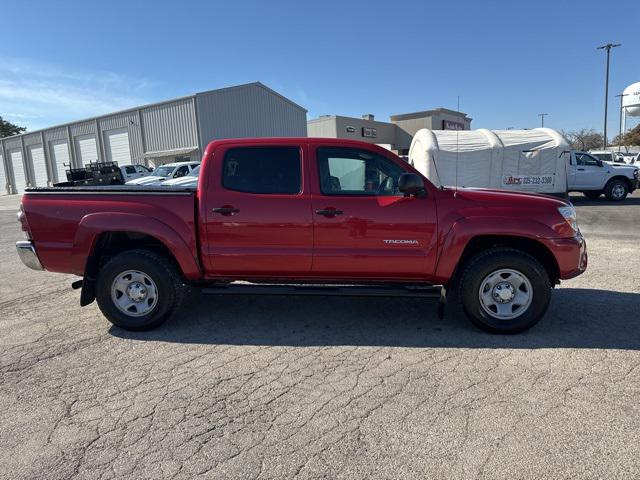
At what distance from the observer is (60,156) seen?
38281 millimetres

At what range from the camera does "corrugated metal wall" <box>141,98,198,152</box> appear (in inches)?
1136

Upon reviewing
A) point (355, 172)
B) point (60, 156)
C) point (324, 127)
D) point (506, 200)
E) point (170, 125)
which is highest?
point (324, 127)

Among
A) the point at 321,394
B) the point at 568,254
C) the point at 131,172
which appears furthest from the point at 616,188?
the point at 131,172

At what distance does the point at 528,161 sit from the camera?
52.7 ft

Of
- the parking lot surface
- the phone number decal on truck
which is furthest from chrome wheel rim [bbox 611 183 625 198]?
the parking lot surface

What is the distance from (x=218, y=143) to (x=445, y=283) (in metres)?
2.67

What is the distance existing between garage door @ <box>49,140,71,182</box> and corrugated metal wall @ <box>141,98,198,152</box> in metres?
10.7

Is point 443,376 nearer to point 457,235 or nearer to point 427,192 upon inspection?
point 457,235

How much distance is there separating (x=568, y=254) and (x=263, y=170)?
3.02 metres

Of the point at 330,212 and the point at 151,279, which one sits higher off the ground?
the point at 330,212

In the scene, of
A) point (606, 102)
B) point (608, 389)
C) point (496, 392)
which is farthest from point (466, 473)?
point (606, 102)

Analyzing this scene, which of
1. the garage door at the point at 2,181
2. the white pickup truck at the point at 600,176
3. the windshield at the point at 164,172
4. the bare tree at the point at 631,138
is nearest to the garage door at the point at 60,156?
the garage door at the point at 2,181

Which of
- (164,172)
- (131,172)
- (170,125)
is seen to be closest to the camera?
(164,172)

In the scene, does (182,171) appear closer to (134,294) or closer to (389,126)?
(134,294)
